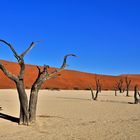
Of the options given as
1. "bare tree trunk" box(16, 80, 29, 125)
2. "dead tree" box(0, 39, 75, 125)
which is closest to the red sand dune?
"dead tree" box(0, 39, 75, 125)

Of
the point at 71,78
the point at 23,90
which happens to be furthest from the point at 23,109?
the point at 71,78

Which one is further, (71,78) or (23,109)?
(71,78)

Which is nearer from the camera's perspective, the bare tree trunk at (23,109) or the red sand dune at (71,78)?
the bare tree trunk at (23,109)

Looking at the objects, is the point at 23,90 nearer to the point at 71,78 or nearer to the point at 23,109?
the point at 23,109

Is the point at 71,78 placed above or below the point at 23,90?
above

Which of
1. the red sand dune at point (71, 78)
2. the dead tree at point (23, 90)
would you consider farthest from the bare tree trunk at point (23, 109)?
the red sand dune at point (71, 78)

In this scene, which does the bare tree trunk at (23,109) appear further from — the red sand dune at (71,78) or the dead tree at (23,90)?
the red sand dune at (71,78)

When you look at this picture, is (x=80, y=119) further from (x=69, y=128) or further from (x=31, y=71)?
(x=31, y=71)

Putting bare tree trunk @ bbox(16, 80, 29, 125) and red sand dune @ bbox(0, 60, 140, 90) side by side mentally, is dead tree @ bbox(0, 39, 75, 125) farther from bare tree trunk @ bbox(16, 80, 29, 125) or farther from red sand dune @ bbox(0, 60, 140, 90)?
red sand dune @ bbox(0, 60, 140, 90)

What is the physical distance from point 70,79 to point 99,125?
10277cm

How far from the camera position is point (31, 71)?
125250 mm

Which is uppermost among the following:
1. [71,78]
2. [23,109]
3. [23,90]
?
[71,78]

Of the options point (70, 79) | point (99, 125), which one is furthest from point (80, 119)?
point (70, 79)

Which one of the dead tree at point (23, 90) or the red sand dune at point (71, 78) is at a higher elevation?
the red sand dune at point (71, 78)
